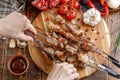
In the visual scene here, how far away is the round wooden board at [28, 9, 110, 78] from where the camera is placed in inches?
72.3

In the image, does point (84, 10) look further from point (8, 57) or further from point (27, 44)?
point (8, 57)

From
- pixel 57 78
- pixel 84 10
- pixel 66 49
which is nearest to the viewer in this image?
pixel 57 78

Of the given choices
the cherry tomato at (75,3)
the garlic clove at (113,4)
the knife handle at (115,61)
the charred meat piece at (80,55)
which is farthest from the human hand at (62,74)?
the garlic clove at (113,4)

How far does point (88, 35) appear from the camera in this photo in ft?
6.16

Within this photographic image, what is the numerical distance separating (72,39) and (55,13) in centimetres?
20

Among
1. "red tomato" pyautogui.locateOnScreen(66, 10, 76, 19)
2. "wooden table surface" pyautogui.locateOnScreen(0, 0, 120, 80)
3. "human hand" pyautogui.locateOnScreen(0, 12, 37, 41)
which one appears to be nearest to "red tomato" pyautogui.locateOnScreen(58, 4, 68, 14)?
"red tomato" pyautogui.locateOnScreen(66, 10, 76, 19)

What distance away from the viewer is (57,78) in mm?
1548

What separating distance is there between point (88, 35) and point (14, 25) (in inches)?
21.8

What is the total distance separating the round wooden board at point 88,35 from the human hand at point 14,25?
32 centimetres

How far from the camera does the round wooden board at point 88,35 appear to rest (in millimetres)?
1836

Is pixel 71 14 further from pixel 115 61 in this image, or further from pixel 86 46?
pixel 115 61

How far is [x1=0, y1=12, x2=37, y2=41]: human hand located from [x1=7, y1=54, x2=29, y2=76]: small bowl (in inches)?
11.8

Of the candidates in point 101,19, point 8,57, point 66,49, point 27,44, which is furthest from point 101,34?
point 8,57

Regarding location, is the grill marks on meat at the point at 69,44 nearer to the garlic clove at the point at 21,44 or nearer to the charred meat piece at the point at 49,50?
the charred meat piece at the point at 49,50
